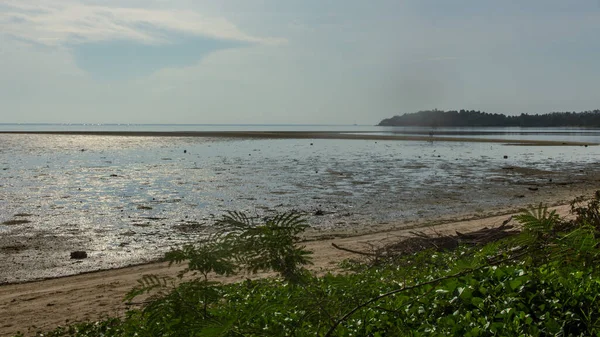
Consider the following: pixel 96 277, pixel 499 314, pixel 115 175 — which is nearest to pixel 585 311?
pixel 499 314

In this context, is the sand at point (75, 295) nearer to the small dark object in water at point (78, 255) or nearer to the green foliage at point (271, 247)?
the small dark object in water at point (78, 255)

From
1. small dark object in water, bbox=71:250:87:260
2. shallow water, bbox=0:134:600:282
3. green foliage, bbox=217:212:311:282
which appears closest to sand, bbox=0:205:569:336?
shallow water, bbox=0:134:600:282

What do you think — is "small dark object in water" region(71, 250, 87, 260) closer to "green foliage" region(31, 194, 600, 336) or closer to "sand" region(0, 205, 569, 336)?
"sand" region(0, 205, 569, 336)

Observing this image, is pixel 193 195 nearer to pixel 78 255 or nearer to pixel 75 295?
pixel 78 255

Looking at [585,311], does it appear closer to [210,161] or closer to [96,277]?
[96,277]

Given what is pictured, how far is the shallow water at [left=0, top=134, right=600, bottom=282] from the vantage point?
14180 mm

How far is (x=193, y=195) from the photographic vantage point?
2280 cm

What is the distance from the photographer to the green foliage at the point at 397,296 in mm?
2834

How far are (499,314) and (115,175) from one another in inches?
1127

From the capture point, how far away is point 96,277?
11.2 meters

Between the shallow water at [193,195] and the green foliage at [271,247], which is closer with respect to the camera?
the green foliage at [271,247]

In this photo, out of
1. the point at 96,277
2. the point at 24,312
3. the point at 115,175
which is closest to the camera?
the point at 24,312

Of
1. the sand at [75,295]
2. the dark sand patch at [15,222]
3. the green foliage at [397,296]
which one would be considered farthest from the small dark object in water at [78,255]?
the green foliage at [397,296]

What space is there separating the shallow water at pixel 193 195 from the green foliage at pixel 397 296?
8.37 metres
